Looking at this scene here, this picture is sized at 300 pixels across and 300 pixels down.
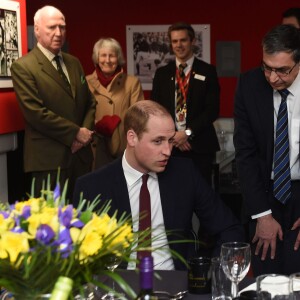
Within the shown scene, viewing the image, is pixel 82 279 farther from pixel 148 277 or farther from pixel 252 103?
pixel 252 103

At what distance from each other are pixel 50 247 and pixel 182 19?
19.6 ft

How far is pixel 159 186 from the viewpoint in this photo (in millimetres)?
2914

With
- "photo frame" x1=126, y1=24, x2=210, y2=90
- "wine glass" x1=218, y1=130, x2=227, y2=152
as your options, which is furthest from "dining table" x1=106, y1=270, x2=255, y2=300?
A: "photo frame" x1=126, y1=24, x2=210, y2=90

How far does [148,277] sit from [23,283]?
28cm

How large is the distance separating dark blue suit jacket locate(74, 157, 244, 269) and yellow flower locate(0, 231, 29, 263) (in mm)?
1271

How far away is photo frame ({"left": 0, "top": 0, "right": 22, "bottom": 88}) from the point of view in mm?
4852

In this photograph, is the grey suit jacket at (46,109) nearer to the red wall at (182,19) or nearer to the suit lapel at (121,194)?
the suit lapel at (121,194)

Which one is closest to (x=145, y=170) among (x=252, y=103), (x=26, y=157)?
(x=252, y=103)

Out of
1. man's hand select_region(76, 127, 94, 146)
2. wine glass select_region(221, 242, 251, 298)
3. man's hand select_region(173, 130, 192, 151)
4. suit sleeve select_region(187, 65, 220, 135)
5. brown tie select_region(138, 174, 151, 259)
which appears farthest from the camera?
suit sleeve select_region(187, 65, 220, 135)

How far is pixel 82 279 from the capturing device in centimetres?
161

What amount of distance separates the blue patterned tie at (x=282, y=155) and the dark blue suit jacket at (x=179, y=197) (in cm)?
33

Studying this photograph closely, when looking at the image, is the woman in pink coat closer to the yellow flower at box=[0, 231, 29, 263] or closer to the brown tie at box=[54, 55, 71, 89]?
the brown tie at box=[54, 55, 71, 89]

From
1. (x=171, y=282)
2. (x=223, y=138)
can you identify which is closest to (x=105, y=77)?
(x=223, y=138)

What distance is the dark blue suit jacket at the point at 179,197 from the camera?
9.33ft
